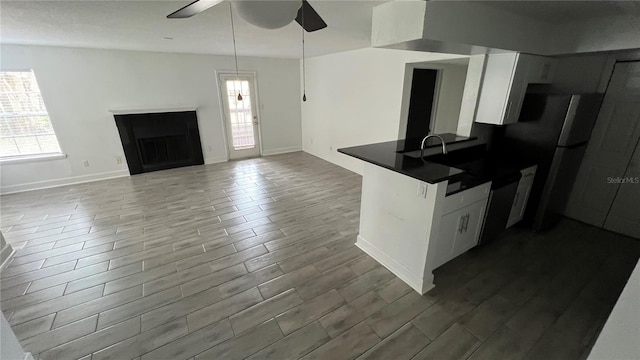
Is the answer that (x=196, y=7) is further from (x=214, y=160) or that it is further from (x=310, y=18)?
(x=214, y=160)

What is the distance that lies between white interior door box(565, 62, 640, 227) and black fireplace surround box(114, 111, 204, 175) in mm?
6515

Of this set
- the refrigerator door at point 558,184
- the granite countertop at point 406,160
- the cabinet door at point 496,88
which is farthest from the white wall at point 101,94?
the refrigerator door at point 558,184

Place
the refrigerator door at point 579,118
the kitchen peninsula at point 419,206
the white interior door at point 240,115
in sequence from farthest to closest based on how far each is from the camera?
the white interior door at point 240,115
the refrigerator door at point 579,118
the kitchen peninsula at point 419,206

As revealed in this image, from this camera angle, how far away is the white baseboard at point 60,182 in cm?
427

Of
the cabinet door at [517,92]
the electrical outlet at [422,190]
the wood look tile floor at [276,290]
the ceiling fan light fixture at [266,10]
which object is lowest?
the wood look tile floor at [276,290]

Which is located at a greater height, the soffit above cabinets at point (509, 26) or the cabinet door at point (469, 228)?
the soffit above cabinets at point (509, 26)

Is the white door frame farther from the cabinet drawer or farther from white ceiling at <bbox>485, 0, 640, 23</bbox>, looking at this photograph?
the cabinet drawer

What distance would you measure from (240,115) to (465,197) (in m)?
5.20

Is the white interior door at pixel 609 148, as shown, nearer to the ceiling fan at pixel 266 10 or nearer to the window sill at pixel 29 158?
the ceiling fan at pixel 266 10

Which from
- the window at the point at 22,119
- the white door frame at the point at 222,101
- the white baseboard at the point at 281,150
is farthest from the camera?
the white baseboard at the point at 281,150

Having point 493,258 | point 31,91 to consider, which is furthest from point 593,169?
point 31,91

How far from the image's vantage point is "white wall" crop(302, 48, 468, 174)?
4.07 meters

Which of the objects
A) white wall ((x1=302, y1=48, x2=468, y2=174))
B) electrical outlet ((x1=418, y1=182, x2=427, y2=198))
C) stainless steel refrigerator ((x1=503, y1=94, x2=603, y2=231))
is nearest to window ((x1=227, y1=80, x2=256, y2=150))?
white wall ((x1=302, y1=48, x2=468, y2=174))

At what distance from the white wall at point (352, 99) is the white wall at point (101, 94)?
149cm
